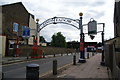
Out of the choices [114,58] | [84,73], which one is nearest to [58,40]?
[84,73]

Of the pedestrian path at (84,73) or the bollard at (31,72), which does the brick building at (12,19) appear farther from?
the bollard at (31,72)

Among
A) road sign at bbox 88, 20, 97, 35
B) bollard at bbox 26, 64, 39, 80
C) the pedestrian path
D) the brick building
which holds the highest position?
the brick building

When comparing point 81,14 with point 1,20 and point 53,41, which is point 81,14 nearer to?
point 1,20

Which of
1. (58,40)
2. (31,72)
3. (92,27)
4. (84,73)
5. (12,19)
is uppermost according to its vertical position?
(12,19)

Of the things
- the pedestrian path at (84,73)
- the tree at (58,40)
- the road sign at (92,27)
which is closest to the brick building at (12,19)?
the road sign at (92,27)

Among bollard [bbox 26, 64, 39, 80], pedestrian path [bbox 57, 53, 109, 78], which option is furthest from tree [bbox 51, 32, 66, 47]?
bollard [bbox 26, 64, 39, 80]

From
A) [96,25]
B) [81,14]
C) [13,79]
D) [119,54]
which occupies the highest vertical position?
[81,14]

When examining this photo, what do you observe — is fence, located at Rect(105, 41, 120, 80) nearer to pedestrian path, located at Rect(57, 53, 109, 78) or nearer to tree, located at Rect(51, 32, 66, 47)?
pedestrian path, located at Rect(57, 53, 109, 78)

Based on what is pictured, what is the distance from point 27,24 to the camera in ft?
158

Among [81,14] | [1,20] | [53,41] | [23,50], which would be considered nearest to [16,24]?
[1,20]

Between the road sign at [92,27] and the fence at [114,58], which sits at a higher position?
the road sign at [92,27]

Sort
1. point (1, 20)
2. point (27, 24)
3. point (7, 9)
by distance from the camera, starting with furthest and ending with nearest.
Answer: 1. point (27, 24)
2. point (7, 9)
3. point (1, 20)

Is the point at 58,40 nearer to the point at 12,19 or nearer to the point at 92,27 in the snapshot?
the point at 12,19

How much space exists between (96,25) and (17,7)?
98.9 ft
